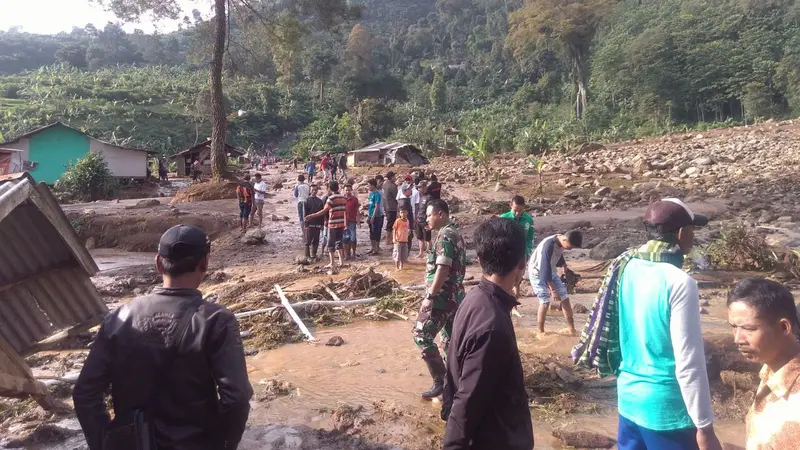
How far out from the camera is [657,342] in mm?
2438

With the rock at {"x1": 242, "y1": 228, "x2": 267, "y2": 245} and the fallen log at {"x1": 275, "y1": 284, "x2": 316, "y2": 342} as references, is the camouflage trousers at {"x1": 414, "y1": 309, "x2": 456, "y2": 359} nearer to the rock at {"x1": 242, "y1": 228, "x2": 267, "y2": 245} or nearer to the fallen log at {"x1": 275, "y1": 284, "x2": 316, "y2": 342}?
the fallen log at {"x1": 275, "y1": 284, "x2": 316, "y2": 342}

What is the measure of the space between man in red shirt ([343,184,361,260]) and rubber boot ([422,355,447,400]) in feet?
20.1

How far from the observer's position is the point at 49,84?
193ft

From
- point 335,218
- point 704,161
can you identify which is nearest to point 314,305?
point 335,218

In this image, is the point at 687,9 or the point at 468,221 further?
the point at 687,9

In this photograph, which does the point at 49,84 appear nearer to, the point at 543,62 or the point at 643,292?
the point at 543,62

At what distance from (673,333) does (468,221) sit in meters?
14.1

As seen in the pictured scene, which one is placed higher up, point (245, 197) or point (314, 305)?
point (245, 197)

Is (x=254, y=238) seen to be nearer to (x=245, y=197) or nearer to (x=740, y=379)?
(x=245, y=197)

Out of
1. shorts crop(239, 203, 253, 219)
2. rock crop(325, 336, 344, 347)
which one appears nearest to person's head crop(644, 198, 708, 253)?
rock crop(325, 336, 344, 347)

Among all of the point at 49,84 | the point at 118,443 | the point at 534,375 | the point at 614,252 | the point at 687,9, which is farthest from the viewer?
the point at 49,84

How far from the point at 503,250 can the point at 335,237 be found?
8104 millimetres

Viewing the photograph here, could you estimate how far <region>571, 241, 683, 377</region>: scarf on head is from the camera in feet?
8.52

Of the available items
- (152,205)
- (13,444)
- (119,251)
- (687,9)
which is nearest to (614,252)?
(13,444)
